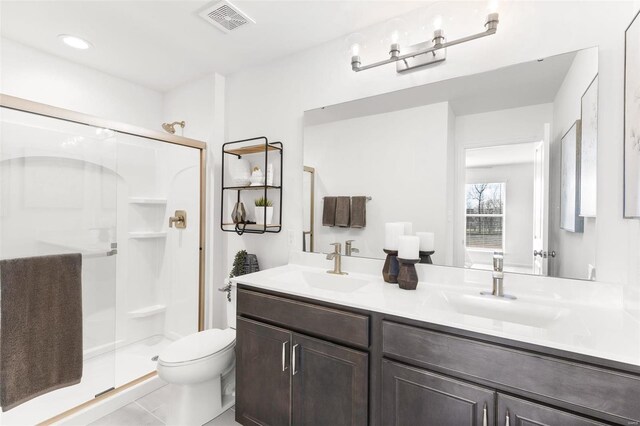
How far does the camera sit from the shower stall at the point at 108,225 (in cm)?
156

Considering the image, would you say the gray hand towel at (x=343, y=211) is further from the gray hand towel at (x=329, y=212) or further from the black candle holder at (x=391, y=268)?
the black candle holder at (x=391, y=268)

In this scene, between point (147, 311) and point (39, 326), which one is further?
point (147, 311)

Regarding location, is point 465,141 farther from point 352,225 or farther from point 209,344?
point 209,344

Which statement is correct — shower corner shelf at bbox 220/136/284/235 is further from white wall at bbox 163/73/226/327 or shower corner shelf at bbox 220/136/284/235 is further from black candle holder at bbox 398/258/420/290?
black candle holder at bbox 398/258/420/290

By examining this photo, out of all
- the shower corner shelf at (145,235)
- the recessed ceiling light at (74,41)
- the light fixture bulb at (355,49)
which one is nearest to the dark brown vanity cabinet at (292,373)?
the light fixture bulb at (355,49)

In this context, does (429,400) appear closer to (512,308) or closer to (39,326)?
(512,308)

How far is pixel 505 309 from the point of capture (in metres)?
1.24

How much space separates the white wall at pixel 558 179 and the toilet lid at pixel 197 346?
1.80m

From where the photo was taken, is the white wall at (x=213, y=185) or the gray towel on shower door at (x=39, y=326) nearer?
the gray towel on shower door at (x=39, y=326)

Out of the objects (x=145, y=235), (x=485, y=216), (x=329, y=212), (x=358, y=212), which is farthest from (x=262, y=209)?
(x=485, y=216)

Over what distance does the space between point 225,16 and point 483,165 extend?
169 cm

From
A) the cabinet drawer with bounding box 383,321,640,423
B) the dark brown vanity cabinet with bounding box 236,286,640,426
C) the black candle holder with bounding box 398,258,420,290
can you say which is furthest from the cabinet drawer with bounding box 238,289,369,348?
the black candle holder with bounding box 398,258,420,290

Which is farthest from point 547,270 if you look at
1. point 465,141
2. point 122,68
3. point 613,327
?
point 122,68

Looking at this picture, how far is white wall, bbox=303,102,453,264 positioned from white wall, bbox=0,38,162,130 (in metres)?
1.82
